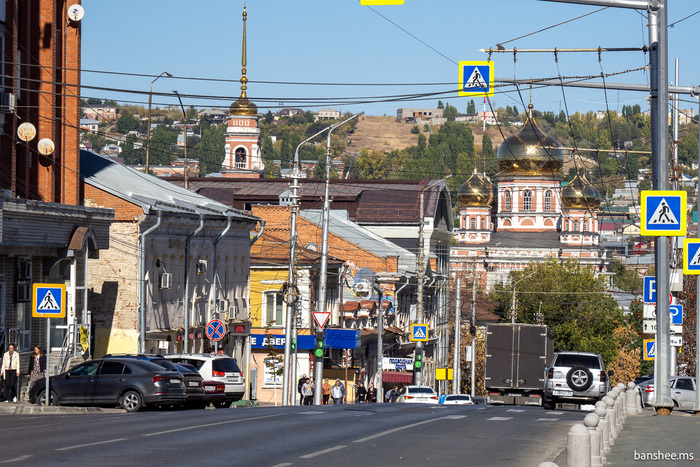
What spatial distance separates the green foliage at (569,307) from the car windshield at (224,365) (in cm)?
6063

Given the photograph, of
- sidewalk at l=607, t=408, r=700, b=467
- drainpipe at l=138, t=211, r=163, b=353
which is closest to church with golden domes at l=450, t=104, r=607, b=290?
drainpipe at l=138, t=211, r=163, b=353

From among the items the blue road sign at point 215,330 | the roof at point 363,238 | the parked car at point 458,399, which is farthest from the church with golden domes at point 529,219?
the blue road sign at point 215,330

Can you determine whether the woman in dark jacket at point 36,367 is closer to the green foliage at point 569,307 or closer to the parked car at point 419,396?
the parked car at point 419,396

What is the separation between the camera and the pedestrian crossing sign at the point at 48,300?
988 inches

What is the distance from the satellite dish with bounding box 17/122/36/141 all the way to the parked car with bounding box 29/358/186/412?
8.28 metres

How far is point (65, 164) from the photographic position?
36000mm

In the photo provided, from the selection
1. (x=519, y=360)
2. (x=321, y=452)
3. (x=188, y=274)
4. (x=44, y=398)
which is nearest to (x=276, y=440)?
(x=321, y=452)

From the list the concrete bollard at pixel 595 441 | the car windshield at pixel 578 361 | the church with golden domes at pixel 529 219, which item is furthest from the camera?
the church with golden domes at pixel 529 219

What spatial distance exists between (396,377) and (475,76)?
145 ft

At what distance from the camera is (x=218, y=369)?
3045cm

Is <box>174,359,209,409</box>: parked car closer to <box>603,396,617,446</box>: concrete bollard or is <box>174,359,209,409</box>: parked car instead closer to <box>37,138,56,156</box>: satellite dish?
<box>37,138,56,156</box>: satellite dish

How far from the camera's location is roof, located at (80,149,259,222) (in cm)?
3784

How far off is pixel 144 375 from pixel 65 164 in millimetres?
12508

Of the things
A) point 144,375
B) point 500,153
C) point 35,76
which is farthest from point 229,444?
point 500,153
